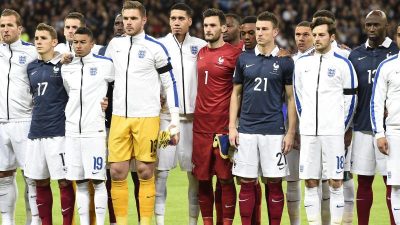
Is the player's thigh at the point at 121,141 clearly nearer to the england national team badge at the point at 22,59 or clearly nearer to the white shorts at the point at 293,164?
the england national team badge at the point at 22,59

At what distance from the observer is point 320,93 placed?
9.05 m

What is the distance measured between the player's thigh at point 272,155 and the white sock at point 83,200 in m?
1.71

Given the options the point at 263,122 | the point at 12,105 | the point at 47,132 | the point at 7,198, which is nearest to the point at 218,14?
the point at 263,122

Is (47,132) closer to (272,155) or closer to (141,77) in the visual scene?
(141,77)

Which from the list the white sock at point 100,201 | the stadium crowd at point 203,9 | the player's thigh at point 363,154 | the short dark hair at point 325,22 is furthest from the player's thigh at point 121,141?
the stadium crowd at point 203,9

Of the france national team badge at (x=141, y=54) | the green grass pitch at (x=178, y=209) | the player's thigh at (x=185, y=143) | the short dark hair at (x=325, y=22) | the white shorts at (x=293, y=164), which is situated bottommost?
the green grass pitch at (x=178, y=209)

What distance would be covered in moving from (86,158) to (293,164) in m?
2.06

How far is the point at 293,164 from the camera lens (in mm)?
9703

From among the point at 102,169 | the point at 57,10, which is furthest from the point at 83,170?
the point at 57,10

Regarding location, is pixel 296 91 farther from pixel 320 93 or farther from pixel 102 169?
pixel 102 169

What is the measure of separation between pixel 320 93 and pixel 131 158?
1.90 metres

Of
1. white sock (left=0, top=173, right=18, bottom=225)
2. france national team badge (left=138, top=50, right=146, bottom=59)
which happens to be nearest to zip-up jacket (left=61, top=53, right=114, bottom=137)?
france national team badge (left=138, top=50, right=146, bottom=59)

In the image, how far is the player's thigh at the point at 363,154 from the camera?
934 centimetres

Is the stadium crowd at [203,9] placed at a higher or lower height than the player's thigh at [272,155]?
higher
